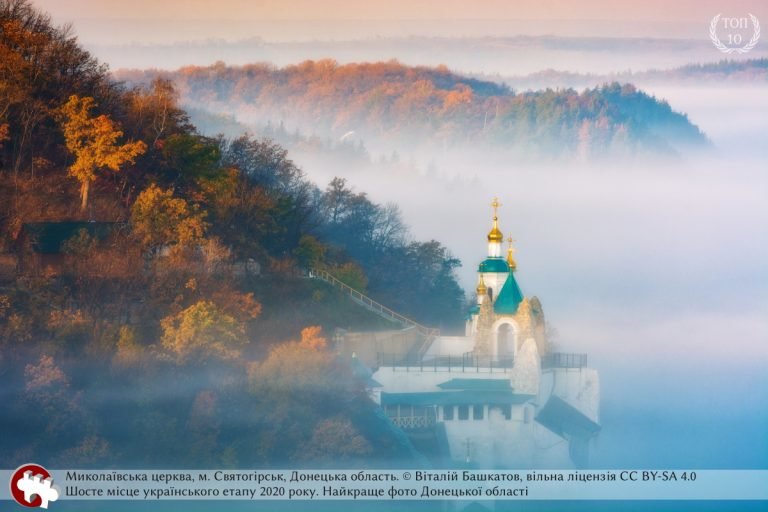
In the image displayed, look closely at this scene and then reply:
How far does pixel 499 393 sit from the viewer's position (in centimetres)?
6725

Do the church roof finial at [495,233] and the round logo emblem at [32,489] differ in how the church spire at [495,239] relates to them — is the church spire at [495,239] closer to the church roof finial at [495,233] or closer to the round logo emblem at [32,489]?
the church roof finial at [495,233]

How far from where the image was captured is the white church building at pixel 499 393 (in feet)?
218

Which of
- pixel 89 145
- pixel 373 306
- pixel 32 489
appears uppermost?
pixel 89 145

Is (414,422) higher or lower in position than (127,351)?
lower

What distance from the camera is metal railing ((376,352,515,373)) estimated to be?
222ft

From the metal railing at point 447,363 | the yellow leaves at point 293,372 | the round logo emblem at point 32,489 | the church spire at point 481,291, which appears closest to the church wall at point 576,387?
the metal railing at point 447,363

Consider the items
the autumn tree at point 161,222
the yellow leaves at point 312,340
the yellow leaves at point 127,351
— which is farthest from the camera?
the autumn tree at point 161,222

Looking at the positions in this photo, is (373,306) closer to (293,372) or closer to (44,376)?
(293,372)

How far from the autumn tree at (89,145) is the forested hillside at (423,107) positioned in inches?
430

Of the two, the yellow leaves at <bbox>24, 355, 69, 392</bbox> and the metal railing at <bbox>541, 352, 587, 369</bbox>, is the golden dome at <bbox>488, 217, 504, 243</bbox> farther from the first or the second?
the yellow leaves at <bbox>24, 355, 69, 392</bbox>

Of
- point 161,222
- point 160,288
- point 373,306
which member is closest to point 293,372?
point 160,288

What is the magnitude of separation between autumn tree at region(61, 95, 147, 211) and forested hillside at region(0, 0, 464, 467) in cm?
7

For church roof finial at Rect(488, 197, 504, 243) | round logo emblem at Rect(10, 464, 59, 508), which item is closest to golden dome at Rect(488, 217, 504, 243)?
church roof finial at Rect(488, 197, 504, 243)

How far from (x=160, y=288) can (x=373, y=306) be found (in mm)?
8760
